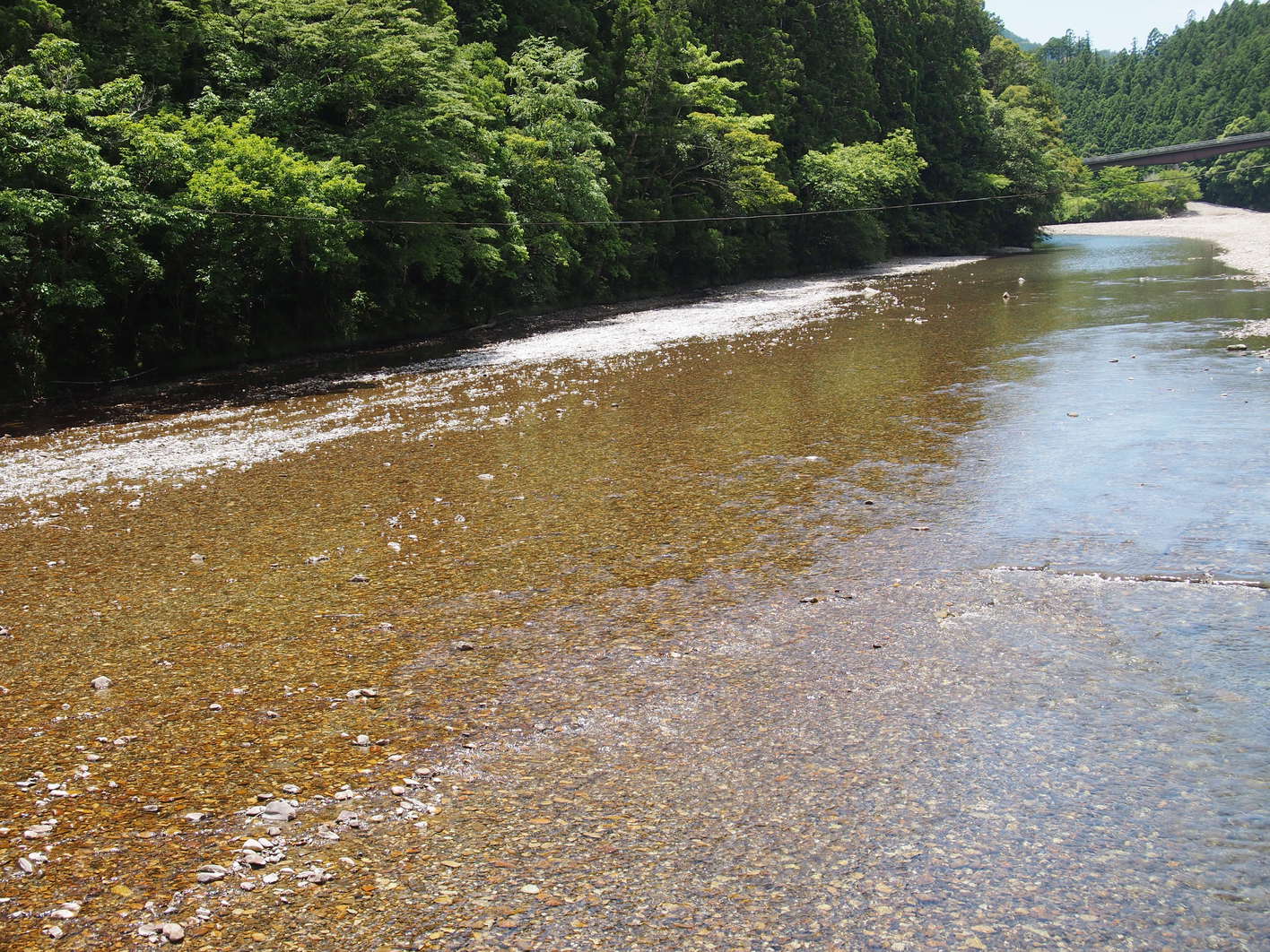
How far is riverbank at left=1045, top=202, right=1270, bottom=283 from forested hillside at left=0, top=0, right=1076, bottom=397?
17.4 meters

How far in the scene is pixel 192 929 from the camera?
4145 mm

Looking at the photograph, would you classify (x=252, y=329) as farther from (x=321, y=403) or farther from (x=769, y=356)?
(x=769, y=356)

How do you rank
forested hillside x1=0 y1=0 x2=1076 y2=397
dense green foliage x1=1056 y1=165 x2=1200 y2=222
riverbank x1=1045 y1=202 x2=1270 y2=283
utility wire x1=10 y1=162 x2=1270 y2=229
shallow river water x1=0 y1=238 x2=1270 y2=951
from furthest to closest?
1. dense green foliage x1=1056 y1=165 x2=1200 y2=222
2. riverbank x1=1045 y1=202 x2=1270 y2=283
3. utility wire x1=10 y1=162 x2=1270 y2=229
4. forested hillside x1=0 y1=0 x2=1076 y2=397
5. shallow river water x1=0 y1=238 x2=1270 y2=951

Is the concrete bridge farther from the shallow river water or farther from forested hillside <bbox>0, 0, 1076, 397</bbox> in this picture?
the shallow river water

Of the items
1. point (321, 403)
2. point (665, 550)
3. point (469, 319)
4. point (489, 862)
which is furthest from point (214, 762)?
point (469, 319)

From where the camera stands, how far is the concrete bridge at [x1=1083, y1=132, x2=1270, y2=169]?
88750 millimetres

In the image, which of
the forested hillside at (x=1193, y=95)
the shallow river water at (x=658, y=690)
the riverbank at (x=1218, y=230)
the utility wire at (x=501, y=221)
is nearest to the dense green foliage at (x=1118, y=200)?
the riverbank at (x=1218, y=230)

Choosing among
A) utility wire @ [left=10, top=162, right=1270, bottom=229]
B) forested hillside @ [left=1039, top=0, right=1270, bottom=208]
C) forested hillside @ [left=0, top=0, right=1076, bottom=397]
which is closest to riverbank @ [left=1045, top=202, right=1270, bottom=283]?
forested hillside @ [left=1039, top=0, right=1270, bottom=208]

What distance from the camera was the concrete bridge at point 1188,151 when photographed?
88750 millimetres

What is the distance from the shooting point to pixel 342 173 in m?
22.4

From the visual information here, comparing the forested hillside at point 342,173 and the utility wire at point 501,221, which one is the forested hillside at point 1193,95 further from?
the forested hillside at point 342,173

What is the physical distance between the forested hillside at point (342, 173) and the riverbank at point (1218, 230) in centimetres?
1735

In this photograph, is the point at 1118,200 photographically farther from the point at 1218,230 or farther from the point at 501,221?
the point at 501,221

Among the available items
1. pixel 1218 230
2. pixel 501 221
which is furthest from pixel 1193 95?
pixel 501 221
